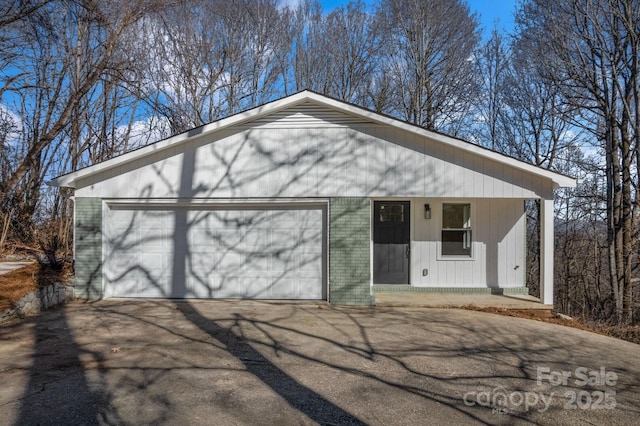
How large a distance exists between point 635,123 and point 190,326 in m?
13.1

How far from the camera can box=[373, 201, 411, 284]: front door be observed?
10.1m

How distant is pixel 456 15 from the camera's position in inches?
675

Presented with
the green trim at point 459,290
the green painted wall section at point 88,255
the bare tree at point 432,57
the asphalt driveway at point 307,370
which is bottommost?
the asphalt driveway at point 307,370

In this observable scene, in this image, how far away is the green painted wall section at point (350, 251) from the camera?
876 centimetres

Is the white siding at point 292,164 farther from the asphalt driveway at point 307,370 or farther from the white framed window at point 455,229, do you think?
the asphalt driveway at point 307,370

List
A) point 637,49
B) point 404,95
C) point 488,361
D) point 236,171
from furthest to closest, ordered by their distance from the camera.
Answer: point 404,95 → point 637,49 → point 236,171 → point 488,361

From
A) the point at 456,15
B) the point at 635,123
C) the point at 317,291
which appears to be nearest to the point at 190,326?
the point at 317,291

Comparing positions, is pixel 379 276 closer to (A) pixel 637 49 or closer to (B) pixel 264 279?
(B) pixel 264 279

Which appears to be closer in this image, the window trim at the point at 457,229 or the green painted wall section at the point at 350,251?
the green painted wall section at the point at 350,251

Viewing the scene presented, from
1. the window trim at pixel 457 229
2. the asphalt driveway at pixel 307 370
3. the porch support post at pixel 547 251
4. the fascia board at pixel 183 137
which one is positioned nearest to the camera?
the asphalt driveway at pixel 307 370

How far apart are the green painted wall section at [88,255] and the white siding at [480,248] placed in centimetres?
701

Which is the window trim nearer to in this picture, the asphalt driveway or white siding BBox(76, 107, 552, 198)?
white siding BBox(76, 107, 552, 198)

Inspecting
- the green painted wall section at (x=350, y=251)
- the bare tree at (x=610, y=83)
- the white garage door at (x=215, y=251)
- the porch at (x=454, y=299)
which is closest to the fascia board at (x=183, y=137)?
the white garage door at (x=215, y=251)

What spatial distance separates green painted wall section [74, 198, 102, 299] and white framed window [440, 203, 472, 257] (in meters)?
7.71
